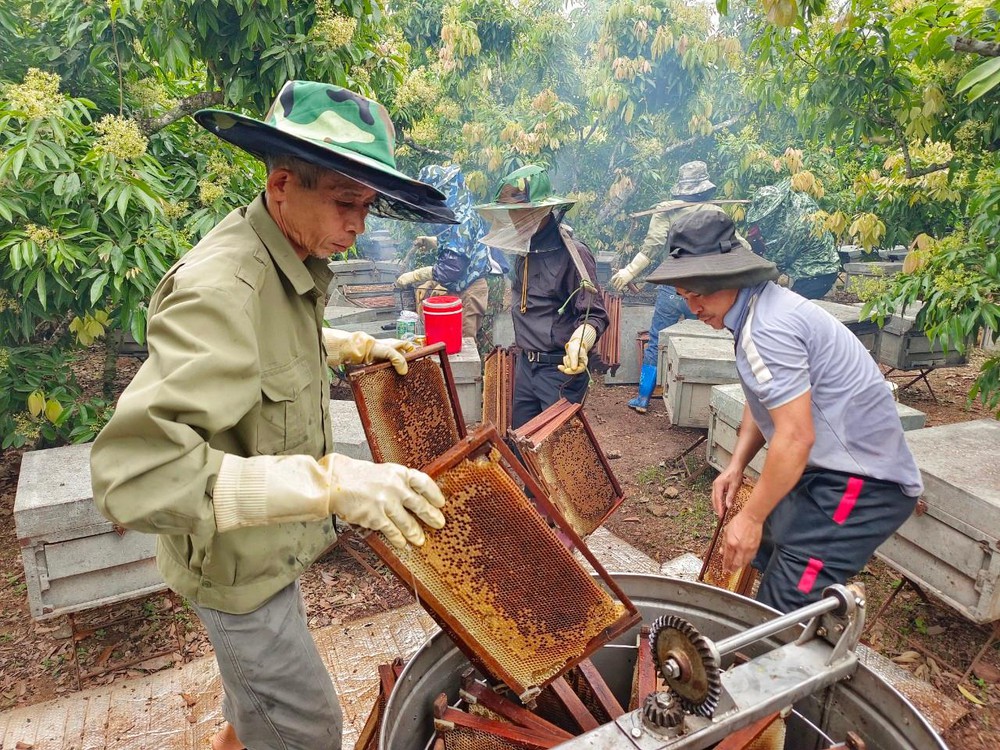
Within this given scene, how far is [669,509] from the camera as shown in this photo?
5387 mm

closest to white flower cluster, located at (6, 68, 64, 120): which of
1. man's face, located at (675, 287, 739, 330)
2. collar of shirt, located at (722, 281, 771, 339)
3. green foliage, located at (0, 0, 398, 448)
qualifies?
green foliage, located at (0, 0, 398, 448)

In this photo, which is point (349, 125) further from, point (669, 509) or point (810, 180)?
point (810, 180)

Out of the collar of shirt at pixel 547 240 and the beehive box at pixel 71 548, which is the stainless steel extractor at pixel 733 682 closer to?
the beehive box at pixel 71 548

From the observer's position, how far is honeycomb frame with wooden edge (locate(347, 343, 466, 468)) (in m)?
2.70

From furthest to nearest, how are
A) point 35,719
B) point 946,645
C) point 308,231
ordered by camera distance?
point 946,645, point 35,719, point 308,231

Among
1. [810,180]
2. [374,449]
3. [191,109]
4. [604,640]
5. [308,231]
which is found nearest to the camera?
[604,640]

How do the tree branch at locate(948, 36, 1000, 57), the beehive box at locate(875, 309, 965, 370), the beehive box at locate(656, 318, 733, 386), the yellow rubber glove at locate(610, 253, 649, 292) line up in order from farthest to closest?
the yellow rubber glove at locate(610, 253, 649, 292) → the beehive box at locate(875, 309, 965, 370) → the beehive box at locate(656, 318, 733, 386) → the tree branch at locate(948, 36, 1000, 57)

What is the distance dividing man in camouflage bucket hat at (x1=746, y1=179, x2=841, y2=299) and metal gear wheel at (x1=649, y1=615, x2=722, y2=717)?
316 inches

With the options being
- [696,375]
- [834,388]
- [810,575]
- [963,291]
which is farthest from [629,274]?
[810,575]

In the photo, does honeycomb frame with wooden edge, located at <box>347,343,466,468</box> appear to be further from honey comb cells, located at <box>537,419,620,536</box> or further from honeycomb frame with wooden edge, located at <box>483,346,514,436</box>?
honeycomb frame with wooden edge, located at <box>483,346,514,436</box>

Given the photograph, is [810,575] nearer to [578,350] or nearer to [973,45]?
[578,350]

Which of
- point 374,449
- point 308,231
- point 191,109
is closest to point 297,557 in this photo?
point 374,449

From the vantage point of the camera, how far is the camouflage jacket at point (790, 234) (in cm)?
852

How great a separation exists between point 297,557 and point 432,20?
1077 cm
